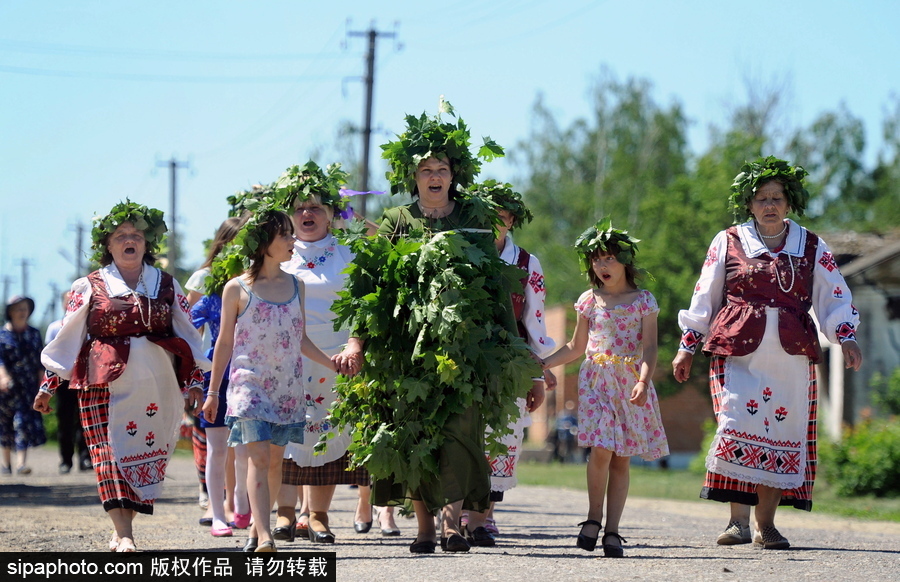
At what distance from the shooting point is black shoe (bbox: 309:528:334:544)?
8.44 meters

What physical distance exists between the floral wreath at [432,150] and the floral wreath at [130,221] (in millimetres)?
1687

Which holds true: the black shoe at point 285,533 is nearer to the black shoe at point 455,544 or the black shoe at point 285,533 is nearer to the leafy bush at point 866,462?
the black shoe at point 455,544

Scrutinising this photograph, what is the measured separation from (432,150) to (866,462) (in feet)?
42.9

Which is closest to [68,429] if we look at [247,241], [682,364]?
[247,241]

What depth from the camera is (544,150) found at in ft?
189

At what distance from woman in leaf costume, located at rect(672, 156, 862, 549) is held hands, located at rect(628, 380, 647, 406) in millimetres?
396

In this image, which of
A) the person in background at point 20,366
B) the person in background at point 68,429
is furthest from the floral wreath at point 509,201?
the person in background at point 68,429

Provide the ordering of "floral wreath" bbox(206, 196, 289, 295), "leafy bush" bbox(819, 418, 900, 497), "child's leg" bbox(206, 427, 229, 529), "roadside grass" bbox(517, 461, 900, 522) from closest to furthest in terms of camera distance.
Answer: "floral wreath" bbox(206, 196, 289, 295), "child's leg" bbox(206, 427, 229, 529), "roadside grass" bbox(517, 461, 900, 522), "leafy bush" bbox(819, 418, 900, 497)

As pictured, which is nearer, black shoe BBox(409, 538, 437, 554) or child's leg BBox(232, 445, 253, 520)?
black shoe BBox(409, 538, 437, 554)

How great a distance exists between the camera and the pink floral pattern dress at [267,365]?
7.31m

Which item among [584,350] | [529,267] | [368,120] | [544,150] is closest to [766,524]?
[584,350]

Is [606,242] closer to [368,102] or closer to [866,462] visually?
[866,462]

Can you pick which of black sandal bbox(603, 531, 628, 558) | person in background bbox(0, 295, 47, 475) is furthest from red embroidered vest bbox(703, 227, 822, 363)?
person in background bbox(0, 295, 47, 475)

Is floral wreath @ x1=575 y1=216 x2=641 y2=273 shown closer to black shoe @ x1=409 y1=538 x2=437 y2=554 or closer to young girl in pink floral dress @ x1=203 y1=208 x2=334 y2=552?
young girl in pink floral dress @ x1=203 y1=208 x2=334 y2=552
